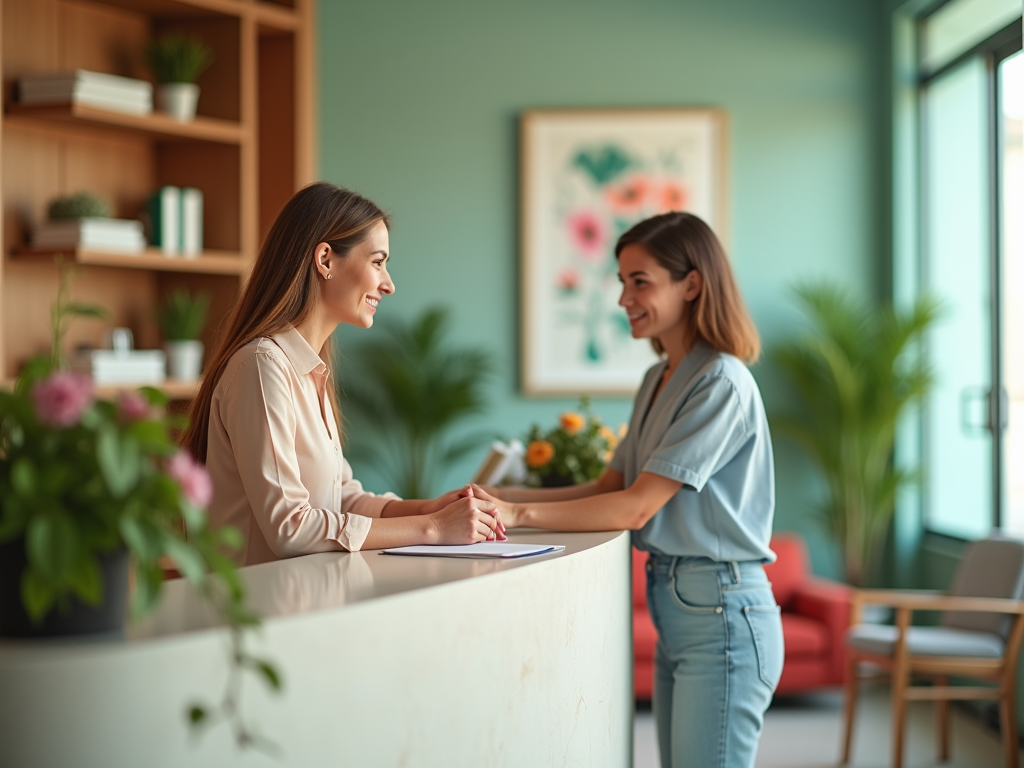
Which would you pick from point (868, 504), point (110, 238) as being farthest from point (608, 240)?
point (110, 238)

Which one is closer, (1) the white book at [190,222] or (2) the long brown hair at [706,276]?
(2) the long brown hair at [706,276]

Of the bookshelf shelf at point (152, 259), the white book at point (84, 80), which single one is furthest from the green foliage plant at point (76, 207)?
the white book at point (84, 80)

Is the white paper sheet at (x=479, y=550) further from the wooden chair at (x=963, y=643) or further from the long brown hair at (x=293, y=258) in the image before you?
the wooden chair at (x=963, y=643)

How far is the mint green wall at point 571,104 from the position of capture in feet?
19.5

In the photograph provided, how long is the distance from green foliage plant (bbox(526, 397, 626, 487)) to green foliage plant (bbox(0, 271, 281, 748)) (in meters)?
2.09

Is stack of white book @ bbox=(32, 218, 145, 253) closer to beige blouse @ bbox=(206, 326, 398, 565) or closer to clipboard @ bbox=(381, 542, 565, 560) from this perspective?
beige blouse @ bbox=(206, 326, 398, 565)

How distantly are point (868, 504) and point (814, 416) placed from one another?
554 millimetres

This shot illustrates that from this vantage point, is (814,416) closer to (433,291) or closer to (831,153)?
(831,153)

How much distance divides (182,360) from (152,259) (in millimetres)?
452

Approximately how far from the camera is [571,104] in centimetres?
596

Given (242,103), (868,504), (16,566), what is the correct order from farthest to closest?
(868,504) → (242,103) → (16,566)

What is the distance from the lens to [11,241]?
447 centimetres

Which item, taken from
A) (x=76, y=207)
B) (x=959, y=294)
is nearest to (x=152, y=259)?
(x=76, y=207)

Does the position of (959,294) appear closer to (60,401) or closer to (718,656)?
(718,656)
